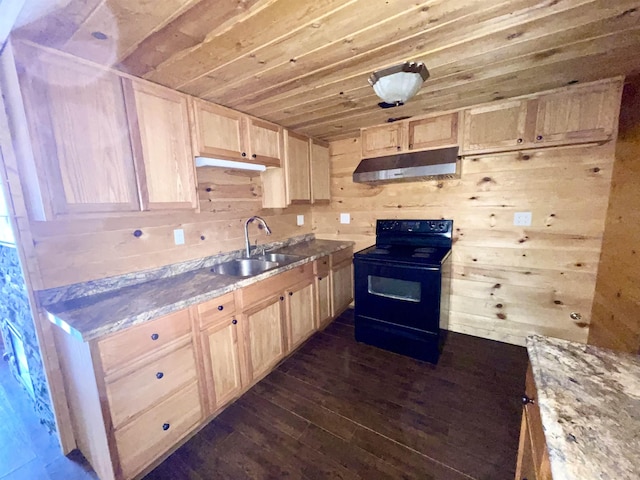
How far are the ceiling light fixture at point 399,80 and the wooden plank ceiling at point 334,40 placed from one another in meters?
0.12

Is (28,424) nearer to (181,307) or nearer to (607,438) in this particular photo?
(181,307)

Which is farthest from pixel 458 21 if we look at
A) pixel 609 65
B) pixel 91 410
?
pixel 91 410

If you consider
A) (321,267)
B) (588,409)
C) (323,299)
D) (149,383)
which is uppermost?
(588,409)

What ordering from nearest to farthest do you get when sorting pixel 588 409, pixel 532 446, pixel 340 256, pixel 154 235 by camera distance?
pixel 588 409
pixel 532 446
pixel 154 235
pixel 340 256

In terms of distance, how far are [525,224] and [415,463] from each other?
2062 millimetres

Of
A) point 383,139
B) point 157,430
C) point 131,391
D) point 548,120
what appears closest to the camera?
point 131,391

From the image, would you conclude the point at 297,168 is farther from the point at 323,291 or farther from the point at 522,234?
the point at 522,234

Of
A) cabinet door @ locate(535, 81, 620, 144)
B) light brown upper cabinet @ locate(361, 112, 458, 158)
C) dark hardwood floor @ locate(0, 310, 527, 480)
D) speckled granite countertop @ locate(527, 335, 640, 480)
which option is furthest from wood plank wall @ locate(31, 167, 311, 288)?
cabinet door @ locate(535, 81, 620, 144)

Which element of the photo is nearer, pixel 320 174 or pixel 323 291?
pixel 323 291

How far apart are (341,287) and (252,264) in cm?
111

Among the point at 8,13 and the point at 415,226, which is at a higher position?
the point at 8,13

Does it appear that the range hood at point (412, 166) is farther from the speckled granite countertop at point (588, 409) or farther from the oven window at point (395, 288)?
the speckled granite countertop at point (588, 409)

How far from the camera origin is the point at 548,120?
6.42 ft

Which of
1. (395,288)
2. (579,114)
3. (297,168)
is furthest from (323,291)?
(579,114)
